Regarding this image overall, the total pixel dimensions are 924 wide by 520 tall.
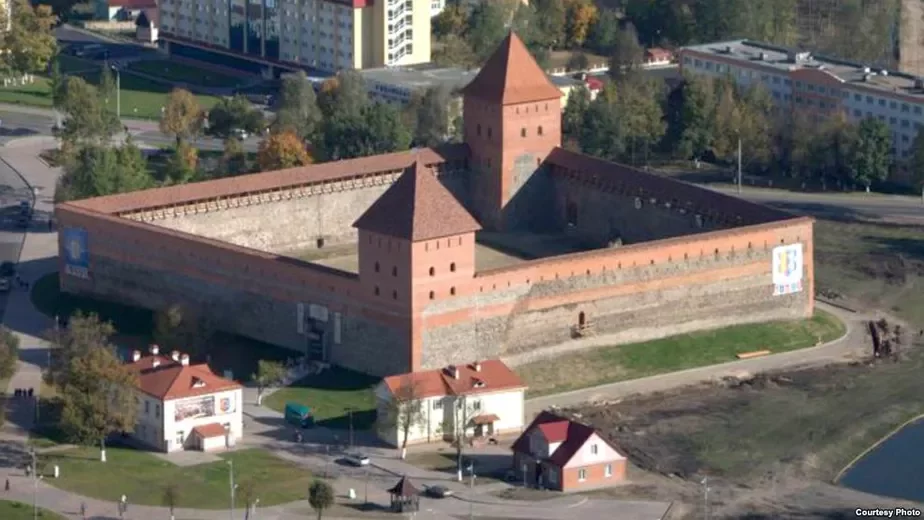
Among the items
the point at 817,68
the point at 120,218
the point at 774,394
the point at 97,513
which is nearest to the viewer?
the point at 97,513

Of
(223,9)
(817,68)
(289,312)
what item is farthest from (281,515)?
(223,9)

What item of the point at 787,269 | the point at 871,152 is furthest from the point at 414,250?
the point at 871,152

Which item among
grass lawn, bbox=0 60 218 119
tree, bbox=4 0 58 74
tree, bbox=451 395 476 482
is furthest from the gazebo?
tree, bbox=4 0 58 74

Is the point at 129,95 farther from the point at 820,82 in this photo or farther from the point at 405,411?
the point at 405,411

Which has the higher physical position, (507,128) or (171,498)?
(507,128)

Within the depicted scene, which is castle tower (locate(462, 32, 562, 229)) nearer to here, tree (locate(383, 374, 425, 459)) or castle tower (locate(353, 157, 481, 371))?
castle tower (locate(353, 157, 481, 371))

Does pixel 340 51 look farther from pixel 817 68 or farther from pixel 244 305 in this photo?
pixel 244 305
